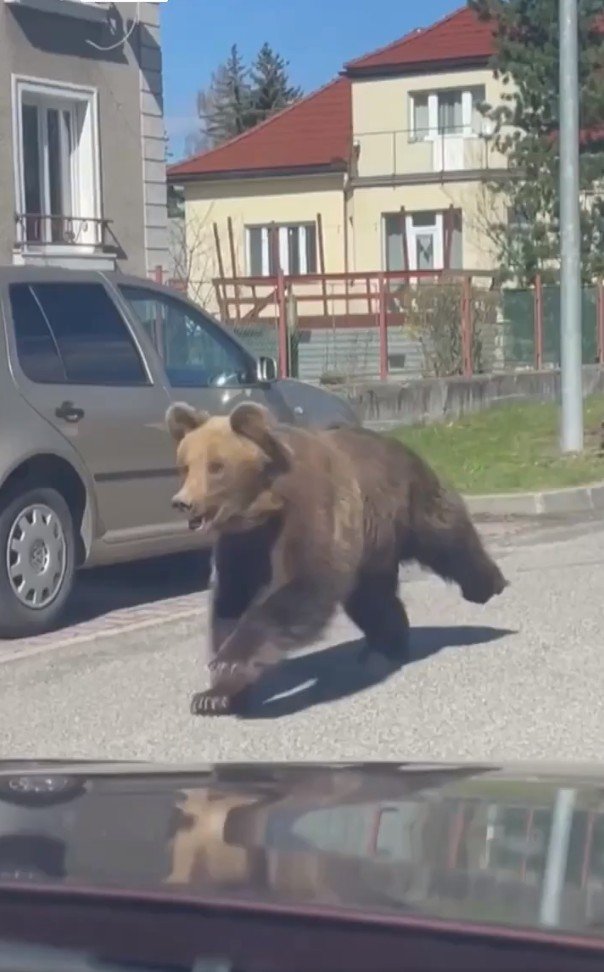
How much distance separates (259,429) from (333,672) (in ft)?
6.40

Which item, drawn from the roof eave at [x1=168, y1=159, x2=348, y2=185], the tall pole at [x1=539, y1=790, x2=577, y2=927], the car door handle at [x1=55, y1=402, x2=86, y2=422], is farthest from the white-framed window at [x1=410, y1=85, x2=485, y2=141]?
the tall pole at [x1=539, y1=790, x2=577, y2=927]

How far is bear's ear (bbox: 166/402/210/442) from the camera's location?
285 inches

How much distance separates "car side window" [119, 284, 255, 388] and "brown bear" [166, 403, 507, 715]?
2776mm

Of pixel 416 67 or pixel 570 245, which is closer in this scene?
pixel 570 245

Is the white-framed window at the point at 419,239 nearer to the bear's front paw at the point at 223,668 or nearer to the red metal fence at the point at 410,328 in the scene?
the red metal fence at the point at 410,328

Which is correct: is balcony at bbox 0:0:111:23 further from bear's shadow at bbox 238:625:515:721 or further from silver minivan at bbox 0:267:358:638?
bear's shadow at bbox 238:625:515:721

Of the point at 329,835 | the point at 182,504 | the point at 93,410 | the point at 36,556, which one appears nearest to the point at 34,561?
the point at 36,556

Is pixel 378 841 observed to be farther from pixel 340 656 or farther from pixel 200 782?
pixel 340 656

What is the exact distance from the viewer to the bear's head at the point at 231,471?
23.2 feet

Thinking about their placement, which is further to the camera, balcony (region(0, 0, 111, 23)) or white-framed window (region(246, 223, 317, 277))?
white-framed window (region(246, 223, 317, 277))

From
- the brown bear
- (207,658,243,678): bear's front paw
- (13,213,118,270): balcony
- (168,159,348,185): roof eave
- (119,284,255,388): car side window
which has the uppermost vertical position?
(168,159,348,185): roof eave

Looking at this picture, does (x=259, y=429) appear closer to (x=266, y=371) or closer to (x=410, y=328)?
(x=266, y=371)

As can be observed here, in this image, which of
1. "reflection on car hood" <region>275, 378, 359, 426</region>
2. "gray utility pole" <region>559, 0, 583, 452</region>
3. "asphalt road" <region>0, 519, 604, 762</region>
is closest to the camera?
"asphalt road" <region>0, 519, 604, 762</region>

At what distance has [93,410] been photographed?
9.89 m
